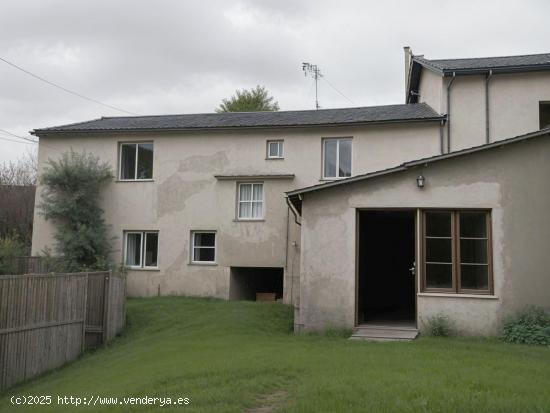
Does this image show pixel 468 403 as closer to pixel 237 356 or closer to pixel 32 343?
pixel 237 356

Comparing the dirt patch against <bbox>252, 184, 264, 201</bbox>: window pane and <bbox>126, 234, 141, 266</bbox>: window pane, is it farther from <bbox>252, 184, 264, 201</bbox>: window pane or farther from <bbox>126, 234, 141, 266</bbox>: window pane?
<bbox>126, 234, 141, 266</bbox>: window pane

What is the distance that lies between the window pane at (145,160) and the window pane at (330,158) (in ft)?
21.6

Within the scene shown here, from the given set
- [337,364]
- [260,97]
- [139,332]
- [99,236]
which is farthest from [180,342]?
[260,97]

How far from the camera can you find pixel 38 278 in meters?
12.8

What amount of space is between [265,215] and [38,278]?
916 cm

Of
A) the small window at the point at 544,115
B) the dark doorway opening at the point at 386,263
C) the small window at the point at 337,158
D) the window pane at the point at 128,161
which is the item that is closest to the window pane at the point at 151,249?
the window pane at the point at 128,161

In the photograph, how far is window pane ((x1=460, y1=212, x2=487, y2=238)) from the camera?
13.4 meters

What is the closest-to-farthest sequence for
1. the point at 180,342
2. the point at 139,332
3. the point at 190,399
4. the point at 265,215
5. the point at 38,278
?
the point at 190,399 < the point at 38,278 < the point at 180,342 < the point at 139,332 < the point at 265,215

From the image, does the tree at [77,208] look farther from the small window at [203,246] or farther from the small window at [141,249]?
the small window at [203,246]

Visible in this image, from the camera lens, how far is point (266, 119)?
2186cm

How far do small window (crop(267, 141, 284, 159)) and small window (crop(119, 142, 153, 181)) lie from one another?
4572 mm

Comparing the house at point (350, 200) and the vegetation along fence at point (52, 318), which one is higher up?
the house at point (350, 200)

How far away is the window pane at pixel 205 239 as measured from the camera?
2123cm

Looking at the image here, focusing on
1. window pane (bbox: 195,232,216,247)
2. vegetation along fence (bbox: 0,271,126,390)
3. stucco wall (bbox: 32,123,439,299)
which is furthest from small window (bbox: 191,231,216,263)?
vegetation along fence (bbox: 0,271,126,390)
